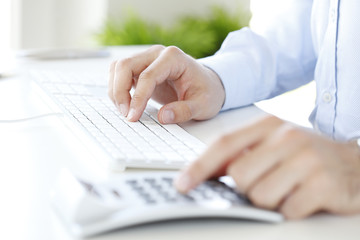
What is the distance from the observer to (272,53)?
49.4 inches

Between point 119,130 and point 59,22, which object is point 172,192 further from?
point 59,22

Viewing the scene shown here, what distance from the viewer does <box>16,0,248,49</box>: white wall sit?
3164 millimetres

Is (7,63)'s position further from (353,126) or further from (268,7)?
(353,126)

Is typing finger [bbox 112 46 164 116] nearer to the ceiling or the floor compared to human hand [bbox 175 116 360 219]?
nearer to the floor

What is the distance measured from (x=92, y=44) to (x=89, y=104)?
8.02 ft

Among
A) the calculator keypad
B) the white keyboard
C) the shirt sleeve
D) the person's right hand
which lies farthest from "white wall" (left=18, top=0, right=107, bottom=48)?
the calculator keypad

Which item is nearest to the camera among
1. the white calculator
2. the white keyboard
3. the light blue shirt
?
the white calculator

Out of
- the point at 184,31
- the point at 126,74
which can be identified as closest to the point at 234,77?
the point at 126,74

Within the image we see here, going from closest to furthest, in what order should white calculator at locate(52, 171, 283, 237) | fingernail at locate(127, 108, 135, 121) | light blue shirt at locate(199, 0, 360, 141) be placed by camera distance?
white calculator at locate(52, 171, 283, 237)
fingernail at locate(127, 108, 135, 121)
light blue shirt at locate(199, 0, 360, 141)

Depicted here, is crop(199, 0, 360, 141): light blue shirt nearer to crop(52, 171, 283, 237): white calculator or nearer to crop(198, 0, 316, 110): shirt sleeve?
crop(198, 0, 316, 110): shirt sleeve

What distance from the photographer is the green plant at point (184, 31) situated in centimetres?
312

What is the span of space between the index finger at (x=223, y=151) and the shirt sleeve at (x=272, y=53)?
56cm

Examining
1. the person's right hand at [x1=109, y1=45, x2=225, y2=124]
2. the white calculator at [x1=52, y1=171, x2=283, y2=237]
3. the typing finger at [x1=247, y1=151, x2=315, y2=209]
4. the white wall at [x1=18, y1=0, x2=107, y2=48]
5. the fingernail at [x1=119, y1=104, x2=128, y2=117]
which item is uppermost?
the typing finger at [x1=247, y1=151, x2=315, y2=209]

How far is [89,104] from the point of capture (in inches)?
38.3
